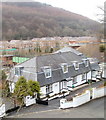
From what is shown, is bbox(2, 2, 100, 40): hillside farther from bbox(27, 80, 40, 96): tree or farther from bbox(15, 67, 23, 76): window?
bbox(27, 80, 40, 96): tree

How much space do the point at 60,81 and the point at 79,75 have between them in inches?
28.9

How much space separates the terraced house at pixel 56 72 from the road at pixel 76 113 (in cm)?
94

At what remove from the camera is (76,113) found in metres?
2.50

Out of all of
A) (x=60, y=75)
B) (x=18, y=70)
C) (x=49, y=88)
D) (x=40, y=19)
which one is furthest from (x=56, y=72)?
(x=40, y=19)

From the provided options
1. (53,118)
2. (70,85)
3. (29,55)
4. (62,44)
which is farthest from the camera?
(62,44)

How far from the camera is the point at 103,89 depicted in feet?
10.5

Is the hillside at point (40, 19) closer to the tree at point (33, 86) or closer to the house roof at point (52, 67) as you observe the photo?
the house roof at point (52, 67)

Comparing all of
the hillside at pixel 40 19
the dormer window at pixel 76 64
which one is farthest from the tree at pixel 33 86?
the dormer window at pixel 76 64

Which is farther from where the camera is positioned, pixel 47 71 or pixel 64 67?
pixel 64 67

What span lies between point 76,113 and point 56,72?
58.4 inches

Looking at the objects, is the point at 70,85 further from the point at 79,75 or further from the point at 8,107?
the point at 8,107

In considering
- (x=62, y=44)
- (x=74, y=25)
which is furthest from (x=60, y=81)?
(x=62, y=44)

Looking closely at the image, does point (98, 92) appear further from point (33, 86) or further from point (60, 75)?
point (33, 86)

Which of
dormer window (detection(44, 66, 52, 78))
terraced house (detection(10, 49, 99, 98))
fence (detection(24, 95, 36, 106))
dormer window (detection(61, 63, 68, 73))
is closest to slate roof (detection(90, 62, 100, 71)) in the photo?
terraced house (detection(10, 49, 99, 98))
